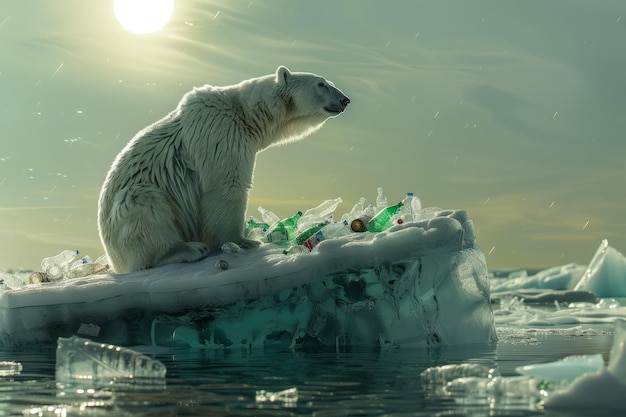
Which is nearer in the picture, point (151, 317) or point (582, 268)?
point (151, 317)

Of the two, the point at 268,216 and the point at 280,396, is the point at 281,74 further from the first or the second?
the point at 280,396

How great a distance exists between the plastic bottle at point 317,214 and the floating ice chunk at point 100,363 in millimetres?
3403

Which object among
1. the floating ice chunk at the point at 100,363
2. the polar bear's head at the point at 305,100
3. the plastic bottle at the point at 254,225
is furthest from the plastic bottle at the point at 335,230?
the floating ice chunk at the point at 100,363

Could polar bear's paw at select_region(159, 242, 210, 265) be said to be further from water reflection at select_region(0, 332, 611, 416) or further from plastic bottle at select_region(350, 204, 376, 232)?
plastic bottle at select_region(350, 204, 376, 232)

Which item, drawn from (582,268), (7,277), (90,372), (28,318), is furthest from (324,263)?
(582,268)

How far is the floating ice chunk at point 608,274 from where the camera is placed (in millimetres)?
25375

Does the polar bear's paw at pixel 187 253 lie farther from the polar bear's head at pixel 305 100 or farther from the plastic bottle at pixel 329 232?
the polar bear's head at pixel 305 100

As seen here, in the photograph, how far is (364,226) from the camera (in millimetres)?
7516

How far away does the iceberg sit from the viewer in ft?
21.3

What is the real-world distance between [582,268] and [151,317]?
2965 centimetres

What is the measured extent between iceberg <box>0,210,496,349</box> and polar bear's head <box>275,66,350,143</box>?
1888 millimetres

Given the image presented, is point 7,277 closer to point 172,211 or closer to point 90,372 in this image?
point 172,211

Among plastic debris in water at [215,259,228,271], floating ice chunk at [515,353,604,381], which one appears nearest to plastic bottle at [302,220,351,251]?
plastic debris in water at [215,259,228,271]

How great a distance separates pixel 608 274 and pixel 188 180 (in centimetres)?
2113
